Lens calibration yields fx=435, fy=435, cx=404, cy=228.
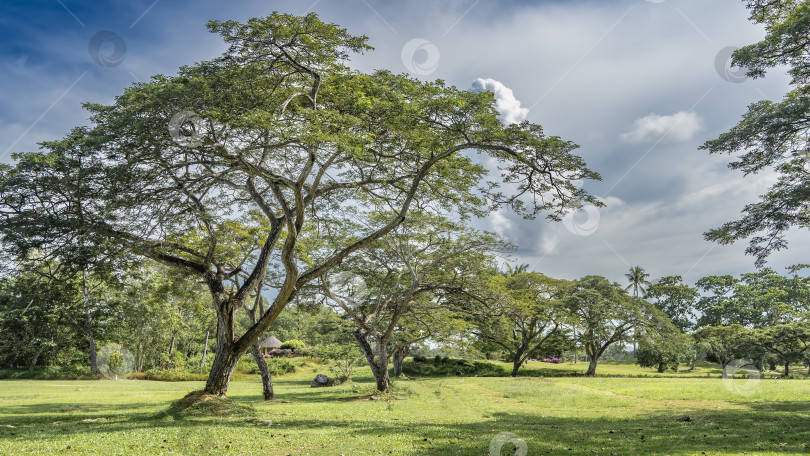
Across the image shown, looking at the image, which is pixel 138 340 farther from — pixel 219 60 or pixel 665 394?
pixel 665 394

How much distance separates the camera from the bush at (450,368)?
4084 cm

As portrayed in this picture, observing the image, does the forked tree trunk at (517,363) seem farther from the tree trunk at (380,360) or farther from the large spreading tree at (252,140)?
the large spreading tree at (252,140)

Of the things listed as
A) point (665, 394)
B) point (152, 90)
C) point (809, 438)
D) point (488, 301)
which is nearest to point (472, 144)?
point (152, 90)

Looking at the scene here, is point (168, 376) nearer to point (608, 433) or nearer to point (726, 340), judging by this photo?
point (608, 433)

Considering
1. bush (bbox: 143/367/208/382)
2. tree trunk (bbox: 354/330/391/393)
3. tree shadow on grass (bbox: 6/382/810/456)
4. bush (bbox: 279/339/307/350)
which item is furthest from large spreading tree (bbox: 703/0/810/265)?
bush (bbox: 279/339/307/350)
